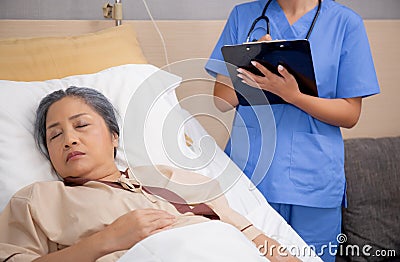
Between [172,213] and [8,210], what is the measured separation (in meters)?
0.34

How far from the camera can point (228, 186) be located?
1.60m

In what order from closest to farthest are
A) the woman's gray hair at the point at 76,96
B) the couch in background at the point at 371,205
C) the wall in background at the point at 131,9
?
1. the woman's gray hair at the point at 76,96
2. the wall in background at the point at 131,9
3. the couch in background at the point at 371,205

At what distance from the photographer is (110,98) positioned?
1.63 m

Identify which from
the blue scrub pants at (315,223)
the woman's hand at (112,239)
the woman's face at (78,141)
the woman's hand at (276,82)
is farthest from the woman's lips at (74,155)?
the blue scrub pants at (315,223)

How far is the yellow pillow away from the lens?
1.63m

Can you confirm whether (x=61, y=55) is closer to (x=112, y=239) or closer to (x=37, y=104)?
(x=37, y=104)

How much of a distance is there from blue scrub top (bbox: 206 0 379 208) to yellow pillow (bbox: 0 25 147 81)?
30cm

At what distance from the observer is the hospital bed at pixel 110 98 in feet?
4.66

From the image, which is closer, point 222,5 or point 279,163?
point 279,163

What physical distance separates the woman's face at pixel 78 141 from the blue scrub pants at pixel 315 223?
1.90ft

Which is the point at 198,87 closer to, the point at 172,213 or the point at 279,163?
the point at 279,163

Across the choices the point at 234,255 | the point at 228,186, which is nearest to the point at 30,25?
the point at 228,186

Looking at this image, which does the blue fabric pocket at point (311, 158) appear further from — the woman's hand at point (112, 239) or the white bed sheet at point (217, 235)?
the woman's hand at point (112, 239)

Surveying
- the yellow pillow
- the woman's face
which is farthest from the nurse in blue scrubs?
the woman's face
